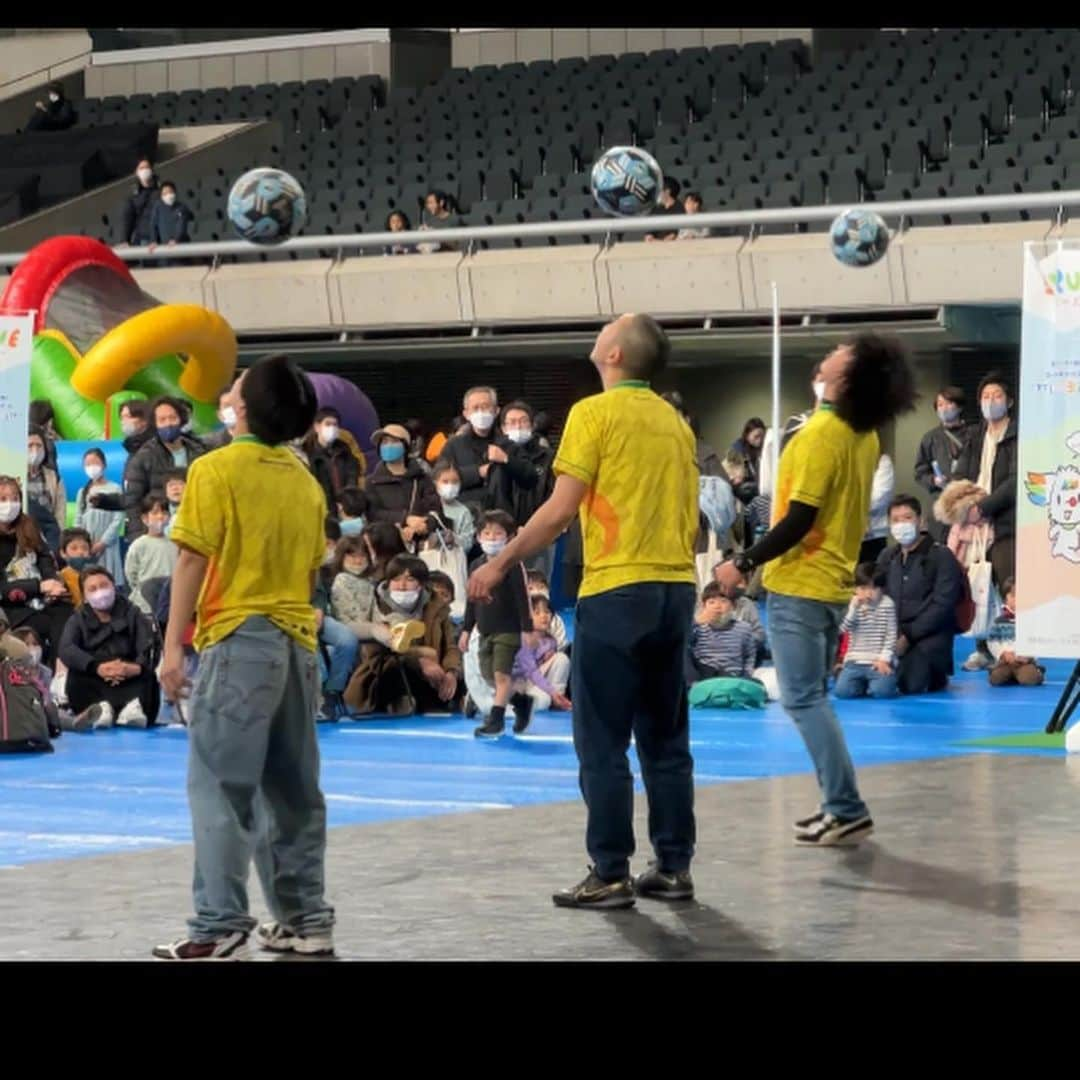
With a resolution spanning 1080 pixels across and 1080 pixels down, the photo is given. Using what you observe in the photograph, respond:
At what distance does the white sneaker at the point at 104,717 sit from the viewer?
15.0 m

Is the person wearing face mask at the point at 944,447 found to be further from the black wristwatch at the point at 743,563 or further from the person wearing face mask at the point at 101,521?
the black wristwatch at the point at 743,563

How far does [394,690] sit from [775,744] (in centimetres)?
315

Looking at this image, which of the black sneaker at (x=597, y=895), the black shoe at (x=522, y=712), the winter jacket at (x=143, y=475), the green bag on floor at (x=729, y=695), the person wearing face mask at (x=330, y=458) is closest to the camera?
the black sneaker at (x=597, y=895)

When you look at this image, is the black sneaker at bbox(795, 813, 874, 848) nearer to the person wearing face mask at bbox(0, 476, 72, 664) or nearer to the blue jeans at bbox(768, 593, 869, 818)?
the blue jeans at bbox(768, 593, 869, 818)

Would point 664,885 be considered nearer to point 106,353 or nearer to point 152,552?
point 152,552

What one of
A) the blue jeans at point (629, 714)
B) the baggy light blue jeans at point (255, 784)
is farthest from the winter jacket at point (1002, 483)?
the baggy light blue jeans at point (255, 784)

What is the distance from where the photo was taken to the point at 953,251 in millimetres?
25000

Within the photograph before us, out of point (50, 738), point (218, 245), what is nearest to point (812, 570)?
point (50, 738)

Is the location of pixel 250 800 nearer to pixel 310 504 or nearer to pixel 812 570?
pixel 310 504

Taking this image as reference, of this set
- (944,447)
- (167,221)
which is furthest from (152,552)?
(167,221)

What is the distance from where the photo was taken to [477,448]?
18.3 metres

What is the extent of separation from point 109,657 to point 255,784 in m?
8.21

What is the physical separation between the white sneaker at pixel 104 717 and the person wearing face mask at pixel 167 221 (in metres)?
15.7

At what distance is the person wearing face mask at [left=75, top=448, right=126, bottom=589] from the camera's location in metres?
18.9
